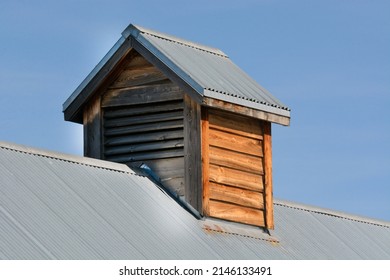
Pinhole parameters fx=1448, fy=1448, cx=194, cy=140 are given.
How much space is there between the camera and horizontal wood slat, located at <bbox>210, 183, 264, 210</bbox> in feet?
86.3

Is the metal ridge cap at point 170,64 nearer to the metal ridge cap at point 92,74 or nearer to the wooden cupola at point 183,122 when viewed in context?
the wooden cupola at point 183,122

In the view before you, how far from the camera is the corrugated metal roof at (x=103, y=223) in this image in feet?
70.3

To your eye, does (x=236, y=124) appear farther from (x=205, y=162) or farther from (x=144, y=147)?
(x=144, y=147)

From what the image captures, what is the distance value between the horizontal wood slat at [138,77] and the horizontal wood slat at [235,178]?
6.51 feet

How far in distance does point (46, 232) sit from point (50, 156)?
2839mm

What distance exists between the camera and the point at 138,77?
1060 inches

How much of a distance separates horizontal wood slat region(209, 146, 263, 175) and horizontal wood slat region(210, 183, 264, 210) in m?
0.42

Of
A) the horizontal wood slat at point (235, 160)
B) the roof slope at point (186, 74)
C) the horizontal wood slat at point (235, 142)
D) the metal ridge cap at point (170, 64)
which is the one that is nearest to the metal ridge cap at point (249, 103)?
the roof slope at point (186, 74)

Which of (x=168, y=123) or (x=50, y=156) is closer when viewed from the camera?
(x=50, y=156)

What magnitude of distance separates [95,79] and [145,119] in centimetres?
127
